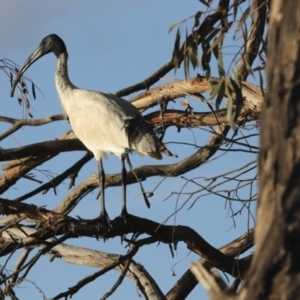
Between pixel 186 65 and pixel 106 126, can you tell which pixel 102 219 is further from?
pixel 186 65

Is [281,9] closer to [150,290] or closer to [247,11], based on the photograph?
[247,11]

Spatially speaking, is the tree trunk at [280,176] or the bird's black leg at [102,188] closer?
the tree trunk at [280,176]

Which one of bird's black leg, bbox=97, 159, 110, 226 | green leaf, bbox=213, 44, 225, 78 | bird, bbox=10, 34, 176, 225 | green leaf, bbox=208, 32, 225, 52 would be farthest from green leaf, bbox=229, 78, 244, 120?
bird's black leg, bbox=97, 159, 110, 226

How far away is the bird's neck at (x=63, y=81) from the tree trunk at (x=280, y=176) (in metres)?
5.20

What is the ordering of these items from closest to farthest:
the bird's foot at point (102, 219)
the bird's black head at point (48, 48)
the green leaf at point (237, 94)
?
the green leaf at point (237, 94)
the bird's foot at point (102, 219)
the bird's black head at point (48, 48)

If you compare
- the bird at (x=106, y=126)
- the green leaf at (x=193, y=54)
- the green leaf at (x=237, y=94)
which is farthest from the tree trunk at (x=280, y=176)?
the bird at (x=106, y=126)

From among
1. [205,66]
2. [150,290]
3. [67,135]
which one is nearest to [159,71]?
[67,135]

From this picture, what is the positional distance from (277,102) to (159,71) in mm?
4955

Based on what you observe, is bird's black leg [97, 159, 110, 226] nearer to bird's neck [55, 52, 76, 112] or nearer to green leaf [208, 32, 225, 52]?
bird's neck [55, 52, 76, 112]

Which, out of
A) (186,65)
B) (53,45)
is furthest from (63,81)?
(186,65)

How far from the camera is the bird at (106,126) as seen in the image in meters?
6.38

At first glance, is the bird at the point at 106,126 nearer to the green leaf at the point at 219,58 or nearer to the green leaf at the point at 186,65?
the green leaf at the point at 186,65

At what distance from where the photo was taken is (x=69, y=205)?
742 cm

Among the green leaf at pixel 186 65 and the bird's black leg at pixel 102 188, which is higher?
the bird's black leg at pixel 102 188
